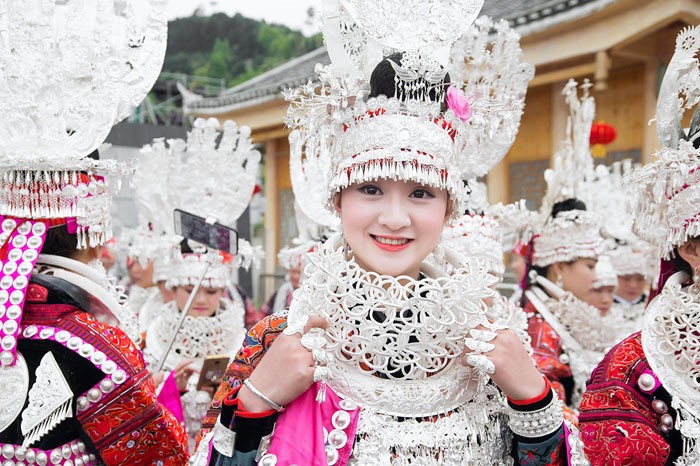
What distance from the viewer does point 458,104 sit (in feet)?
6.00

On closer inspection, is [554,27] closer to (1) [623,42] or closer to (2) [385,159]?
(1) [623,42]

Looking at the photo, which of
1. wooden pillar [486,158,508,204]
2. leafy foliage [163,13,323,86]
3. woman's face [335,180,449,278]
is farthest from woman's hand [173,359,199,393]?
leafy foliage [163,13,323,86]

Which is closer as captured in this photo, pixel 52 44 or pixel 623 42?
pixel 52 44

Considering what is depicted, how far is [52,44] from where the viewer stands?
2316 millimetres

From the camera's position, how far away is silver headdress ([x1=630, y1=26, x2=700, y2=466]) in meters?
1.95

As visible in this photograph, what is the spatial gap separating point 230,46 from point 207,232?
30.5 metres

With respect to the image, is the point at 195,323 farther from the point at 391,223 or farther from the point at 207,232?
the point at 391,223

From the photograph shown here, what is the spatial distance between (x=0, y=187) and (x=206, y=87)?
22.1 metres

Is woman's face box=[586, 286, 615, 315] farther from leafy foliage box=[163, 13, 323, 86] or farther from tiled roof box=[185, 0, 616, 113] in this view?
leafy foliage box=[163, 13, 323, 86]

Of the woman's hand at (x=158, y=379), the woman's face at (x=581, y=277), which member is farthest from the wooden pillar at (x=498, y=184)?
the woman's hand at (x=158, y=379)

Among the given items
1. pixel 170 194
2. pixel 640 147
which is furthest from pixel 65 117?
pixel 640 147

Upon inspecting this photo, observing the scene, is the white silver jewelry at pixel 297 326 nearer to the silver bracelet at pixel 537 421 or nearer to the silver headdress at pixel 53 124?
the silver bracelet at pixel 537 421

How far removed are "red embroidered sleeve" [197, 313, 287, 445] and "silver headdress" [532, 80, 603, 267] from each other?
256 cm

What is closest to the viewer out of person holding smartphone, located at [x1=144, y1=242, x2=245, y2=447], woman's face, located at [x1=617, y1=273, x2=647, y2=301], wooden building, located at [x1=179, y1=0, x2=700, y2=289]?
person holding smartphone, located at [x1=144, y1=242, x2=245, y2=447]
